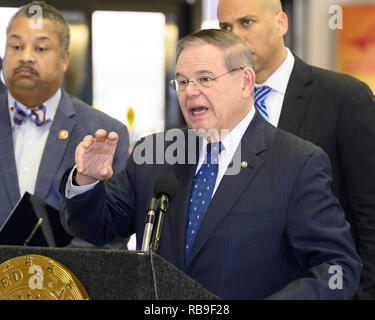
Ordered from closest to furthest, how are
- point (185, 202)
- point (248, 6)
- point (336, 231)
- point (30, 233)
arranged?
point (336, 231) → point (185, 202) → point (30, 233) → point (248, 6)

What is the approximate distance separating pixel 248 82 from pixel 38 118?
3.24 feet

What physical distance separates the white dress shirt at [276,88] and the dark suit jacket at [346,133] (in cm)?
4

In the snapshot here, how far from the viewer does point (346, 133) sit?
7.64 feet

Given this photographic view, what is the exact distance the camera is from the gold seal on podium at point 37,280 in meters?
1.45

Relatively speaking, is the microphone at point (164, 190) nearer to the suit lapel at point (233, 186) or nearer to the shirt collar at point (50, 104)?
the suit lapel at point (233, 186)

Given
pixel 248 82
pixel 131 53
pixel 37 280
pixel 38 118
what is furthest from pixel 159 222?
pixel 131 53

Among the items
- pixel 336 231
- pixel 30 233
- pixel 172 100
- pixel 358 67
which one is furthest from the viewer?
pixel 172 100

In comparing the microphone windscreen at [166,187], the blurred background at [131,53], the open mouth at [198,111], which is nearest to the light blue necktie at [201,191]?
the open mouth at [198,111]

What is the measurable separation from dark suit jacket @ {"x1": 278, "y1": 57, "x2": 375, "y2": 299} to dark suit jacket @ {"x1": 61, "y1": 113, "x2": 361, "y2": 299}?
425 millimetres

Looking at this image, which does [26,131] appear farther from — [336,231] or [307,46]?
[307,46]

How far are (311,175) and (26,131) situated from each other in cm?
130

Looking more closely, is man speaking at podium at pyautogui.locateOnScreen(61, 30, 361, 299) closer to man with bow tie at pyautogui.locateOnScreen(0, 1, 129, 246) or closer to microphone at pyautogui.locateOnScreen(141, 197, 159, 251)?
microphone at pyautogui.locateOnScreen(141, 197, 159, 251)

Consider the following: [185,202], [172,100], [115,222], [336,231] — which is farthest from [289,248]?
[172,100]

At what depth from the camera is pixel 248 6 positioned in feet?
8.05
